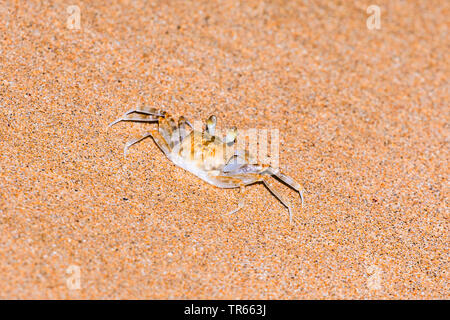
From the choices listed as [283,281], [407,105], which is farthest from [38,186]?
[407,105]

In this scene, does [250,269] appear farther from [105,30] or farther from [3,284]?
[105,30]

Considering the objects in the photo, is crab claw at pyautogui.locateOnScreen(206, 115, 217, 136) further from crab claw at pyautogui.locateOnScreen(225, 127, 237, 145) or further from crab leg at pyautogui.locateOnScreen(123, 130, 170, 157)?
crab leg at pyautogui.locateOnScreen(123, 130, 170, 157)

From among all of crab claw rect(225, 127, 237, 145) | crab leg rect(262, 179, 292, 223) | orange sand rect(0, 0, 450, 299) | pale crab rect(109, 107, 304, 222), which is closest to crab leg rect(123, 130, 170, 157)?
pale crab rect(109, 107, 304, 222)

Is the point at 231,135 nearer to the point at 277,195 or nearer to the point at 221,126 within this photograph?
the point at 221,126

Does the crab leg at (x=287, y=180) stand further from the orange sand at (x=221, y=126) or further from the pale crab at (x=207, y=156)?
the orange sand at (x=221, y=126)

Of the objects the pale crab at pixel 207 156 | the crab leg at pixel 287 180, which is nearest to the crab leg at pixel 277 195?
the pale crab at pixel 207 156

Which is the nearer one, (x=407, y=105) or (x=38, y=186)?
(x=38, y=186)

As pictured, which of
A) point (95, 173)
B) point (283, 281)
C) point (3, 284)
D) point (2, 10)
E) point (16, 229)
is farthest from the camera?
point (2, 10)
